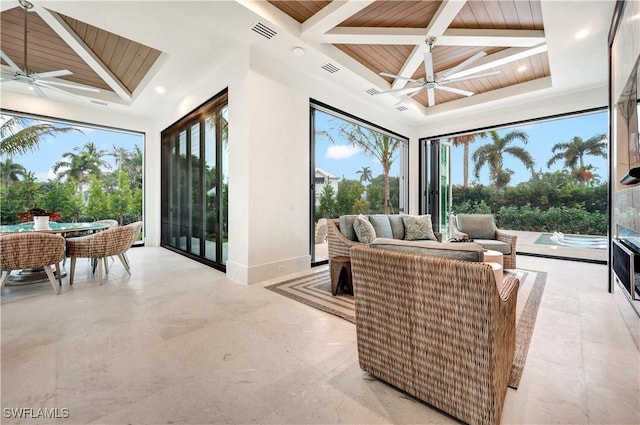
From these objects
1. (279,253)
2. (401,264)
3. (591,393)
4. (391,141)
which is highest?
(391,141)

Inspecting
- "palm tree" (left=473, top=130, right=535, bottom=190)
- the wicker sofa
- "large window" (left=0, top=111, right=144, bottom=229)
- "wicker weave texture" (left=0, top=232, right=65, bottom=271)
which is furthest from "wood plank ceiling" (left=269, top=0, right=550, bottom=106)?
"large window" (left=0, top=111, right=144, bottom=229)

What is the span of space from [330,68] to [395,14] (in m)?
1.13

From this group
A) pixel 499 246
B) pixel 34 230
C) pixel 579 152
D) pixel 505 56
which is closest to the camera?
pixel 34 230

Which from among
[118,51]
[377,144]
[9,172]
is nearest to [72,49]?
[118,51]

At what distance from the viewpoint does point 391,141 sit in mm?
6328

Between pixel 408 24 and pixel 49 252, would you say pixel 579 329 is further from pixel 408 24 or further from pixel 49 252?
pixel 49 252

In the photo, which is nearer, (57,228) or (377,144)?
(57,228)

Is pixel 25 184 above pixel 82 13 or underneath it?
underneath

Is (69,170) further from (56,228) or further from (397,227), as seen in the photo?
(397,227)

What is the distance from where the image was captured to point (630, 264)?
1938 mm

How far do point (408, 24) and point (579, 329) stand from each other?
362 centimetres

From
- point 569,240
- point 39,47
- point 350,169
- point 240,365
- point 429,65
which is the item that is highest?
point 39,47

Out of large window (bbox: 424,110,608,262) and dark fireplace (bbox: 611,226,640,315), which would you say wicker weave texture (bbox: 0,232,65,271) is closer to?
dark fireplace (bbox: 611,226,640,315)

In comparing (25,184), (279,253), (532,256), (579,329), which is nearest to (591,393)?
(579,329)
